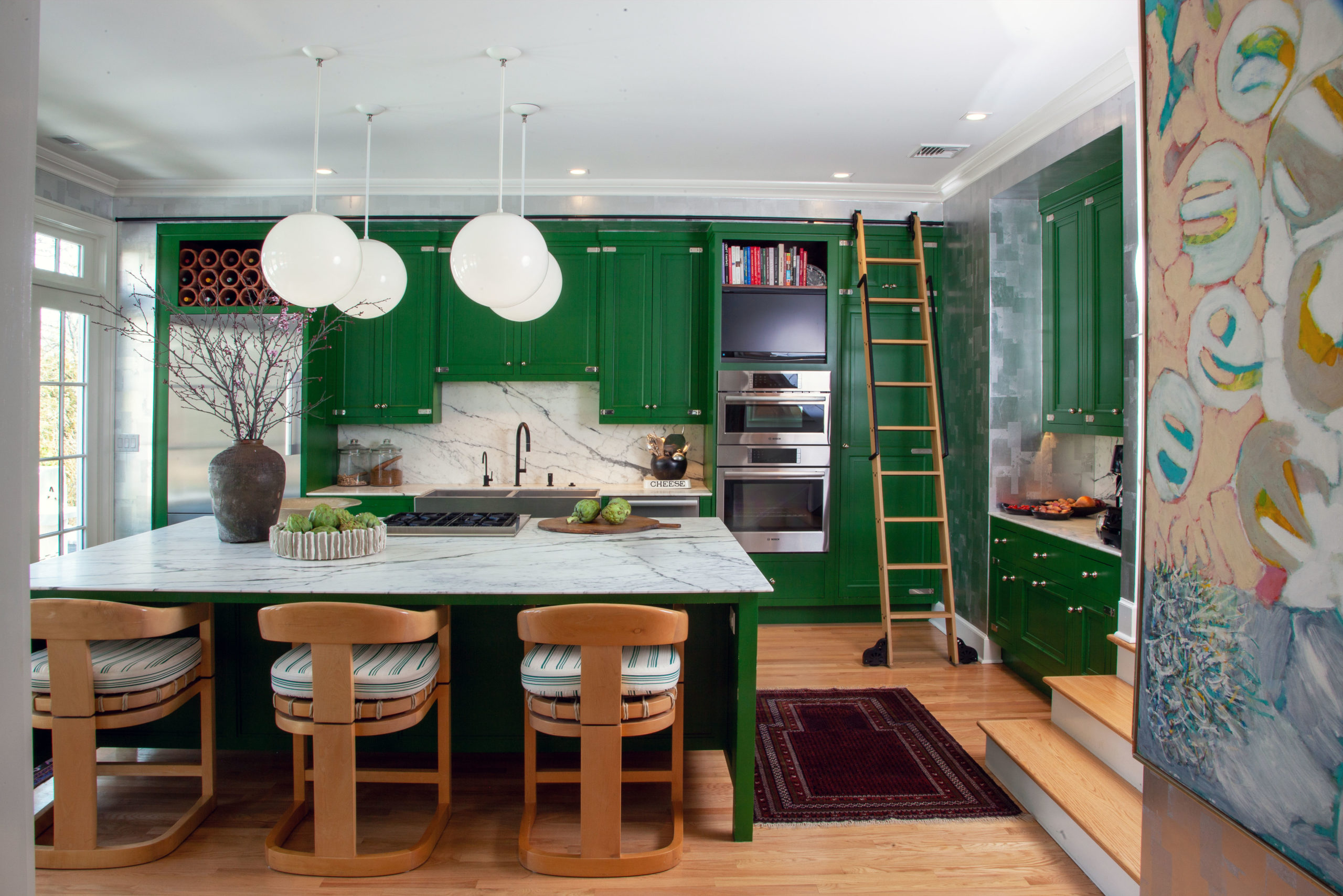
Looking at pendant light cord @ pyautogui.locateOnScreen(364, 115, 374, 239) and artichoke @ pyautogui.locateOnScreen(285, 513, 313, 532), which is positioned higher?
pendant light cord @ pyautogui.locateOnScreen(364, 115, 374, 239)

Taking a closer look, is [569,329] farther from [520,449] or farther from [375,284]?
[375,284]

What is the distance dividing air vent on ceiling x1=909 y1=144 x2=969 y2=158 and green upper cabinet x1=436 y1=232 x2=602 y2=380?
6.38 feet

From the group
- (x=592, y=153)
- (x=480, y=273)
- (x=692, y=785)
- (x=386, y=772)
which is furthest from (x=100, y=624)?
(x=592, y=153)

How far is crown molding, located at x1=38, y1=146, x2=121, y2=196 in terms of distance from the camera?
13.8ft

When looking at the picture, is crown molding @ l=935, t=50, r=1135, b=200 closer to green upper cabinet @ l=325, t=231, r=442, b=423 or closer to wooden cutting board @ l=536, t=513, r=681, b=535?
wooden cutting board @ l=536, t=513, r=681, b=535

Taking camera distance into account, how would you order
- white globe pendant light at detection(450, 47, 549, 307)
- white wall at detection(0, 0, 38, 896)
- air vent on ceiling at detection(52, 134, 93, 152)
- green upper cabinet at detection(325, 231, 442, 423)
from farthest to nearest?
green upper cabinet at detection(325, 231, 442, 423), air vent on ceiling at detection(52, 134, 93, 152), white globe pendant light at detection(450, 47, 549, 307), white wall at detection(0, 0, 38, 896)

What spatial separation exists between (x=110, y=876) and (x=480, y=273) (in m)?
2.01

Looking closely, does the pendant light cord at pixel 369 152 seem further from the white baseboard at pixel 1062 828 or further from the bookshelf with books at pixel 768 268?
the white baseboard at pixel 1062 828

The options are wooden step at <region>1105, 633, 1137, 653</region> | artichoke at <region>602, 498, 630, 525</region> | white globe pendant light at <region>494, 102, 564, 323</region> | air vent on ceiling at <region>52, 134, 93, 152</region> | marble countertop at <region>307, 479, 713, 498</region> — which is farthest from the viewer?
marble countertop at <region>307, 479, 713, 498</region>

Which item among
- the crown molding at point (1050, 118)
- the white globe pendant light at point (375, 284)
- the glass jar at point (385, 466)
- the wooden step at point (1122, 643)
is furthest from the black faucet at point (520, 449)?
the wooden step at point (1122, 643)

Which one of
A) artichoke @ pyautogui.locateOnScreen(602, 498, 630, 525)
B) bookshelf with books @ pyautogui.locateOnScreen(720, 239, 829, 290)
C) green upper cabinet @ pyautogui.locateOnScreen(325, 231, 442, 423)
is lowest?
artichoke @ pyautogui.locateOnScreen(602, 498, 630, 525)

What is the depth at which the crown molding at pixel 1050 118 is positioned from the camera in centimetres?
305

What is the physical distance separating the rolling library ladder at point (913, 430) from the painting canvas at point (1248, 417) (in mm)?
3061

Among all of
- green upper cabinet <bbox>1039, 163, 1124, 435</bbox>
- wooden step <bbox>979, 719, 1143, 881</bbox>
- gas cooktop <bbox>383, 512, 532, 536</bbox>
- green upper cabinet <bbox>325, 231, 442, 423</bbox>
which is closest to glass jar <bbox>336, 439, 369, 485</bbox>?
green upper cabinet <bbox>325, 231, 442, 423</bbox>
